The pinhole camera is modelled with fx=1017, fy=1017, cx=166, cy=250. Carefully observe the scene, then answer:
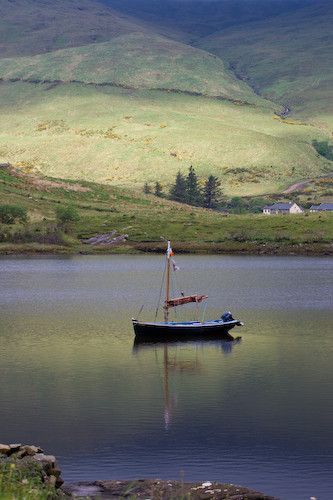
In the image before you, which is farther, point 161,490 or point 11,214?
point 11,214

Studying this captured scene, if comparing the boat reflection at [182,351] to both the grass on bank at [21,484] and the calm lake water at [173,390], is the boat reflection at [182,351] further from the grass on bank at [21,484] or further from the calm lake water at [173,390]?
the grass on bank at [21,484]

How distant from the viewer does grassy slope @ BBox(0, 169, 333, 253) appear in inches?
5463

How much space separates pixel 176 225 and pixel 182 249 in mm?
10615

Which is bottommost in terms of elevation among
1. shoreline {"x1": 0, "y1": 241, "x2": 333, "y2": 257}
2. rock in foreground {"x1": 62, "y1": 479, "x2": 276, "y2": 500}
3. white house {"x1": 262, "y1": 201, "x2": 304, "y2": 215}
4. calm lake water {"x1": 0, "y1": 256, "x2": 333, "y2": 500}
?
rock in foreground {"x1": 62, "y1": 479, "x2": 276, "y2": 500}

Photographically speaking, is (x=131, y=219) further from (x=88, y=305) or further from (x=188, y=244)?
(x=88, y=305)

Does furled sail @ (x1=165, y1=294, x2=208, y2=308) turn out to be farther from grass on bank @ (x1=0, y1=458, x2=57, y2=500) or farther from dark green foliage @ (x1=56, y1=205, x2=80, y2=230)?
dark green foliage @ (x1=56, y1=205, x2=80, y2=230)

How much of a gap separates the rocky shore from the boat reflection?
1652 centimetres

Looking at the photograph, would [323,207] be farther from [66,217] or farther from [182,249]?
[66,217]

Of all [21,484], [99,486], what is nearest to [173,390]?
[99,486]

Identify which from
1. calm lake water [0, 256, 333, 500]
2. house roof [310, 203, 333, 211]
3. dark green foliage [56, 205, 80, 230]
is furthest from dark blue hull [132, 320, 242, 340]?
house roof [310, 203, 333, 211]

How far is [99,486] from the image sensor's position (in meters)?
32.2

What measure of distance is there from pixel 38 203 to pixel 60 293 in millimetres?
72525

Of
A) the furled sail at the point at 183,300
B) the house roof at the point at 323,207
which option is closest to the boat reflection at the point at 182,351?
the furled sail at the point at 183,300

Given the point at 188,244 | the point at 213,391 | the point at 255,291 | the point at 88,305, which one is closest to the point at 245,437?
the point at 213,391
